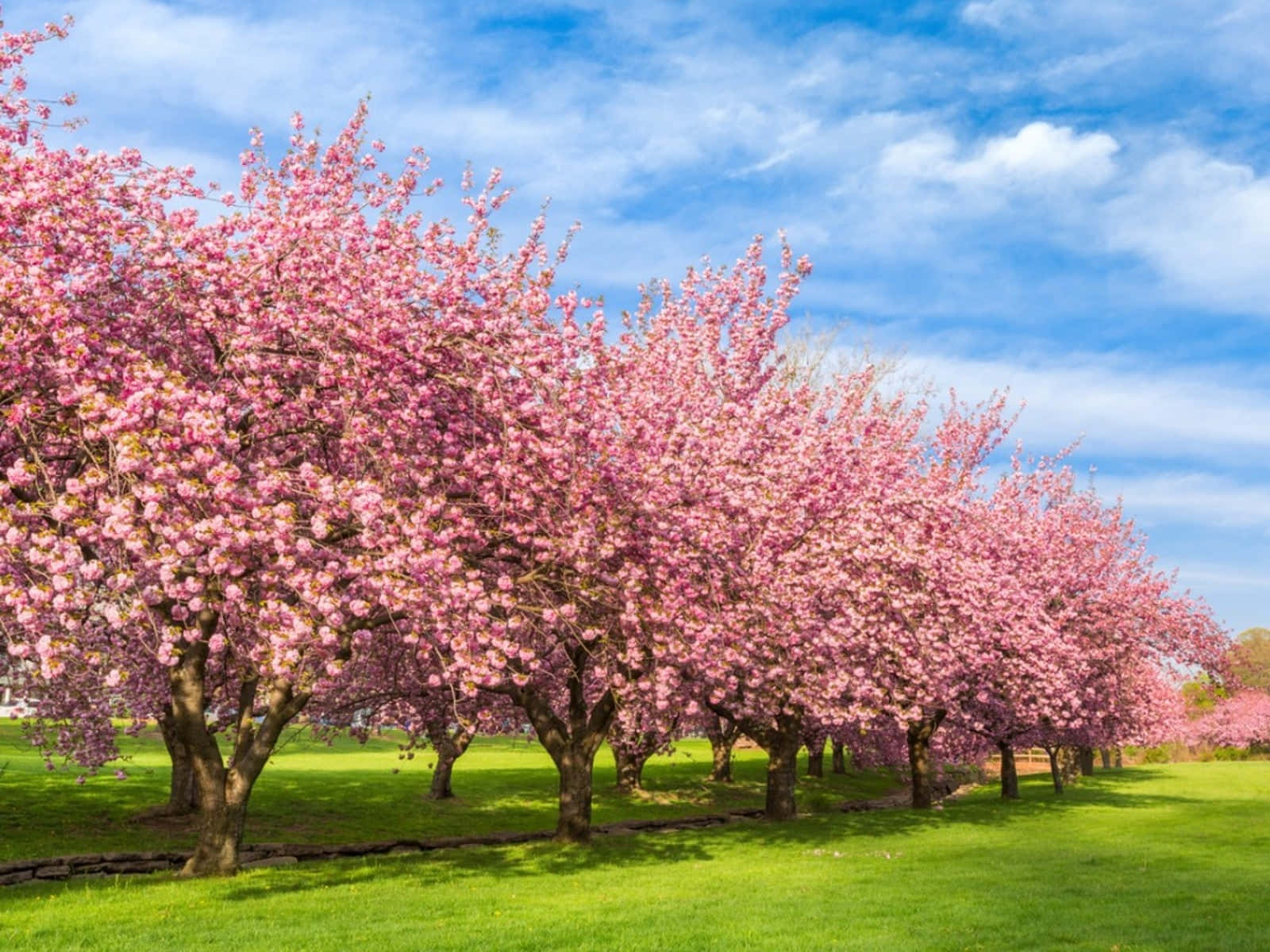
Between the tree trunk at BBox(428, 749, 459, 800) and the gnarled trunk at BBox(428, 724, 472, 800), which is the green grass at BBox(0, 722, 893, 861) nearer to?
the tree trunk at BBox(428, 749, 459, 800)

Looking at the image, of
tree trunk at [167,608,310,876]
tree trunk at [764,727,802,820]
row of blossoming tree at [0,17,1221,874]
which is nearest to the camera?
row of blossoming tree at [0,17,1221,874]

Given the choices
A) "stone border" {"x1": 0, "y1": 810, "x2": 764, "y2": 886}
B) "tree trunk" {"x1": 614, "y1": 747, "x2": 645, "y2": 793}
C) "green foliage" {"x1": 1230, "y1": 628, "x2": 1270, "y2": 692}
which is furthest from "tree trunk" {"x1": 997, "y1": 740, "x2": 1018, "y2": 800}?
"green foliage" {"x1": 1230, "y1": 628, "x2": 1270, "y2": 692}

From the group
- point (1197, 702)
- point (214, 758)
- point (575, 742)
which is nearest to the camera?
point (214, 758)

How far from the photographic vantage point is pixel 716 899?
59.4 feet

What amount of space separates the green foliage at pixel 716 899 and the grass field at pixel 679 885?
65mm

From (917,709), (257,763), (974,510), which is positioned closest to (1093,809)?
(974,510)

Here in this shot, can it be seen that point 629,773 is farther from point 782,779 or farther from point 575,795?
point 575,795

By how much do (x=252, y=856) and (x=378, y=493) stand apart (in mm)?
14603

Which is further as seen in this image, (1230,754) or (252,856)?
(1230,754)

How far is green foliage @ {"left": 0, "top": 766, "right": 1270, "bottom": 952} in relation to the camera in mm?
14242

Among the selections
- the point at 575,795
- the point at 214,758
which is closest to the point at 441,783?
the point at 575,795

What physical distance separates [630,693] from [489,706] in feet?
26.1

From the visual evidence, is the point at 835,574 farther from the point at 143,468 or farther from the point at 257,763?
the point at 143,468

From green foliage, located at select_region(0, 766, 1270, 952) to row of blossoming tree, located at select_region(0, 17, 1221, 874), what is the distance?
3.02 m
